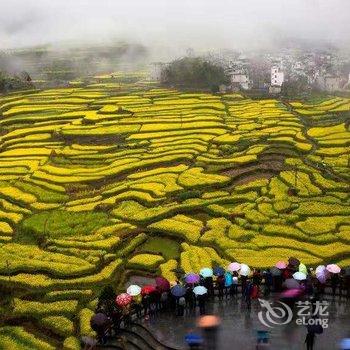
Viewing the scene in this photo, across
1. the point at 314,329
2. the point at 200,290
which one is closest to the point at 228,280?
the point at 200,290

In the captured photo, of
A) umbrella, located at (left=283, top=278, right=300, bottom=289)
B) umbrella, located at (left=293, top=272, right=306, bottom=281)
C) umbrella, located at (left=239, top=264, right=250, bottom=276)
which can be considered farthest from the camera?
umbrella, located at (left=239, top=264, right=250, bottom=276)

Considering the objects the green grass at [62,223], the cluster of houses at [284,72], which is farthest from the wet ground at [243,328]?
the cluster of houses at [284,72]

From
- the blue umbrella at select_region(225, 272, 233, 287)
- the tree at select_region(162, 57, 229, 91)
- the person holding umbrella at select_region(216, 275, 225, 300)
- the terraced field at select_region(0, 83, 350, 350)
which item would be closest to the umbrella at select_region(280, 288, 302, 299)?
the blue umbrella at select_region(225, 272, 233, 287)

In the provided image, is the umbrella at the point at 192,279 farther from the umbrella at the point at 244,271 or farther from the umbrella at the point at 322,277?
the umbrella at the point at 322,277

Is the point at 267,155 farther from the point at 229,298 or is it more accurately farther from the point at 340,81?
the point at 340,81

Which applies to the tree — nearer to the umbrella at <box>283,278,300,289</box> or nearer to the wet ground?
the wet ground

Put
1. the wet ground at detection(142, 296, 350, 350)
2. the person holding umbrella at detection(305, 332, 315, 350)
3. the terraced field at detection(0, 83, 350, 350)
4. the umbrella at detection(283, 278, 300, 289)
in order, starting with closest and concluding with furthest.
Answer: the person holding umbrella at detection(305, 332, 315, 350) → the wet ground at detection(142, 296, 350, 350) → the umbrella at detection(283, 278, 300, 289) → the terraced field at detection(0, 83, 350, 350)

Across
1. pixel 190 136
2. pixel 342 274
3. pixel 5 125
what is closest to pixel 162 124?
pixel 190 136
